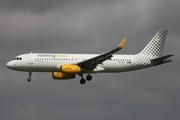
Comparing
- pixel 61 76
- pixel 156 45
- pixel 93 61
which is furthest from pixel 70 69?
pixel 156 45

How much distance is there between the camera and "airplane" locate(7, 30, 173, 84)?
8281 cm

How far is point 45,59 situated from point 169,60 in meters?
19.8

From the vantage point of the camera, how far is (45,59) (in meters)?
83.2

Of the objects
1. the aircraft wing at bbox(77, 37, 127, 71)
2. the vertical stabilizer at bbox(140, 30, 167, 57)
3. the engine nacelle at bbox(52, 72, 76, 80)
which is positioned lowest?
the engine nacelle at bbox(52, 72, 76, 80)

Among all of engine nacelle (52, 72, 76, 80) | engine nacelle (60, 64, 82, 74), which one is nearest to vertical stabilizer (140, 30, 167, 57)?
engine nacelle (52, 72, 76, 80)

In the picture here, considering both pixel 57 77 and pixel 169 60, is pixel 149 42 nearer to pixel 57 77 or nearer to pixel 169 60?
pixel 169 60

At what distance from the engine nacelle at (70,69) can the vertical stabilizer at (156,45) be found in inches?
502

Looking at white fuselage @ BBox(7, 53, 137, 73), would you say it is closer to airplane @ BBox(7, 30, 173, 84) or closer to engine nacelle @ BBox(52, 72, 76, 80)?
airplane @ BBox(7, 30, 173, 84)

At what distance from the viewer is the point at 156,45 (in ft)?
303

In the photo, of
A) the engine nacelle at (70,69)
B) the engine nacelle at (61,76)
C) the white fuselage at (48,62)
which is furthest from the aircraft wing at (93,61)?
the engine nacelle at (61,76)

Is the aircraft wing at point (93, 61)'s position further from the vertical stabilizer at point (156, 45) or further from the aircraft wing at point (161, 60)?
the vertical stabilizer at point (156, 45)

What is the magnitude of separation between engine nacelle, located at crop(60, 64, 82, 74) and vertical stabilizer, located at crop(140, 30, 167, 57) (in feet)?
41.9

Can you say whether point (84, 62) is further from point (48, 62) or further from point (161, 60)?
point (161, 60)

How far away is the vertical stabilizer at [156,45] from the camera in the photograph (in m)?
91.2
